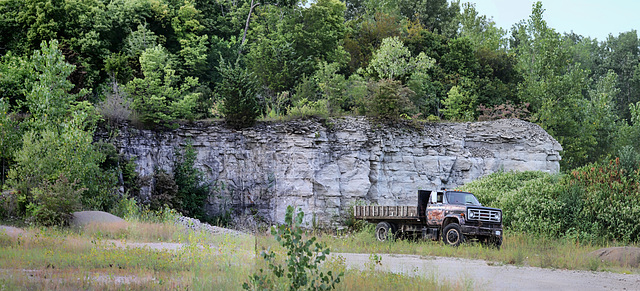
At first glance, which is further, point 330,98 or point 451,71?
point 451,71

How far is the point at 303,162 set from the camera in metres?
31.5

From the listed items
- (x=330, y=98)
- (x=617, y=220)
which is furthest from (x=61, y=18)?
(x=617, y=220)

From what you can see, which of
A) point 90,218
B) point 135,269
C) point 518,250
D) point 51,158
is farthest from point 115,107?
point 518,250

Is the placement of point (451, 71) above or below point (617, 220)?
above

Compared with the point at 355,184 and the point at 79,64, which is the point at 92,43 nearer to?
the point at 79,64

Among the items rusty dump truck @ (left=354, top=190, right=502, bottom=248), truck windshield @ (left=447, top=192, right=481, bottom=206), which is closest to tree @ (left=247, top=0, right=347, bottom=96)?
rusty dump truck @ (left=354, top=190, right=502, bottom=248)

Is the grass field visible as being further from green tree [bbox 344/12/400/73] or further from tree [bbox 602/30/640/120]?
tree [bbox 602/30/640/120]

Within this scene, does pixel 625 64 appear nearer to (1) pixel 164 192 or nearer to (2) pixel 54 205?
(1) pixel 164 192

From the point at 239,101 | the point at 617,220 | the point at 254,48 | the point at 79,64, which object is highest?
the point at 254,48

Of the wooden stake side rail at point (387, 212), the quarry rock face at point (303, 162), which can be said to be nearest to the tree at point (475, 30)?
the quarry rock face at point (303, 162)

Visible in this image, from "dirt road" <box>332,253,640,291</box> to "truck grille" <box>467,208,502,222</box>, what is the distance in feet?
11.2

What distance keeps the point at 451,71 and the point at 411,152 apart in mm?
12910

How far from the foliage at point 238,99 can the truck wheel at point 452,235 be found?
51.8ft

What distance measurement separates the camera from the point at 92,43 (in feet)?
109
